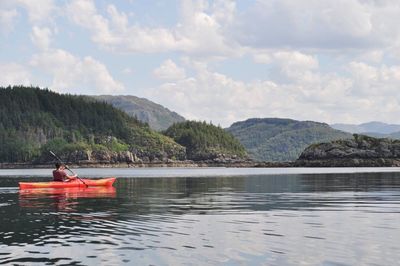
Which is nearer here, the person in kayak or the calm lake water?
the calm lake water

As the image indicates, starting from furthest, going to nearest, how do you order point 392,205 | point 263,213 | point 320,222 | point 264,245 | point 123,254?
point 392,205 → point 263,213 → point 320,222 → point 264,245 → point 123,254

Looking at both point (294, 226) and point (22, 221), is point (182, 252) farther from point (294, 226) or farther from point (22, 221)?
point (22, 221)

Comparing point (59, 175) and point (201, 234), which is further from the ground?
point (59, 175)

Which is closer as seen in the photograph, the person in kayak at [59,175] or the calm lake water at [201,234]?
the calm lake water at [201,234]

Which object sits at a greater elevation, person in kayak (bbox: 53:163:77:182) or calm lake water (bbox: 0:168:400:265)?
person in kayak (bbox: 53:163:77:182)

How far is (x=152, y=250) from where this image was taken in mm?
27859

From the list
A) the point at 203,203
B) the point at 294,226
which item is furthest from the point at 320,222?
the point at 203,203

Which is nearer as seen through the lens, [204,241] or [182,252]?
[182,252]

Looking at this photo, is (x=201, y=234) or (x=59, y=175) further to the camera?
(x=59, y=175)

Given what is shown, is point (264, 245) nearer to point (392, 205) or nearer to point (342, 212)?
point (342, 212)

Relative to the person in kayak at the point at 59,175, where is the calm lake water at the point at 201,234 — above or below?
below

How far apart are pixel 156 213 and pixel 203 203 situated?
10891 mm

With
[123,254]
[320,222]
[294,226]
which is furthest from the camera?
[320,222]

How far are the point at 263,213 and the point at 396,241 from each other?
49.2ft
